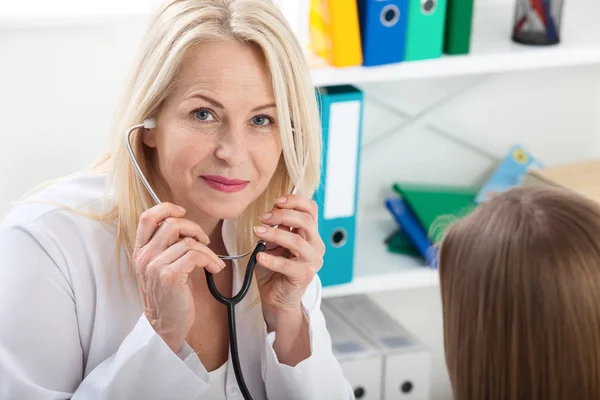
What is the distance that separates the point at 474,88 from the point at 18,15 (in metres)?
1.11

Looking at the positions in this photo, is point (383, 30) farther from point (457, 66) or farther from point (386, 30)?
point (457, 66)

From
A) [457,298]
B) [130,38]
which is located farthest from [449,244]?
[130,38]

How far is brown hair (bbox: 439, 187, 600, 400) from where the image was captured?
1.02 metres

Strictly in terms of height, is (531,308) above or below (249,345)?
above

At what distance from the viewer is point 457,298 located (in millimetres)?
1091

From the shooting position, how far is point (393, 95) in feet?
7.63

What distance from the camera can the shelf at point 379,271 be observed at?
84.3 inches

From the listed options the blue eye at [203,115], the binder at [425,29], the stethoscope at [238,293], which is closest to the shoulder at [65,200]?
the stethoscope at [238,293]

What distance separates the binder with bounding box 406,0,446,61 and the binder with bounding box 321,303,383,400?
2.19 ft

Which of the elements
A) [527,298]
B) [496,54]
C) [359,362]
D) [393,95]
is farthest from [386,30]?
[527,298]

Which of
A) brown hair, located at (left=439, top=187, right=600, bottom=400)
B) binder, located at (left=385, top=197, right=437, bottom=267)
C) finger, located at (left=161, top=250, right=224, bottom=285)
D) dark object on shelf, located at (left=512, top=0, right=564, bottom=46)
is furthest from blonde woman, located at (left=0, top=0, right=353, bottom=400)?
dark object on shelf, located at (left=512, top=0, right=564, bottom=46)

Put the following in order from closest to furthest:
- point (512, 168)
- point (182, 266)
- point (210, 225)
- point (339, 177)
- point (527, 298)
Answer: point (527, 298) < point (182, 266) < point (210, 225) < point (339, 177) < point (512, 168)

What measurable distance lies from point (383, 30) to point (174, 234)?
0.79 meters

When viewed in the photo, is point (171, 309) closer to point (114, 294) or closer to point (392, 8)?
point (114, 294)
